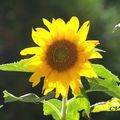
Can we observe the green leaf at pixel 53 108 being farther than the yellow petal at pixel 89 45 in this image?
Yes

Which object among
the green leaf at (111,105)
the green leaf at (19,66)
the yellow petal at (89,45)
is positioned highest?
the yellow petal at (89,45)

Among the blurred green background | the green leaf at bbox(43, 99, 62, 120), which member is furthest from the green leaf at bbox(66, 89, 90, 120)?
the blurred green background

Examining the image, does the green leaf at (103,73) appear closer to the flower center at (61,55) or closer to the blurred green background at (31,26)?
the flower center at (61,55)

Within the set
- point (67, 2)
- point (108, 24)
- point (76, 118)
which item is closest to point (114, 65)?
point (108, 24)

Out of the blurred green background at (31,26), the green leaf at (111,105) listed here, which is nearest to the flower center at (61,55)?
the green leaf at (111,105)

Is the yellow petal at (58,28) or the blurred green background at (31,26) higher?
the blurred green background at (31,26)

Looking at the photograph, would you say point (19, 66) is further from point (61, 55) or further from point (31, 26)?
point (31, 26)
